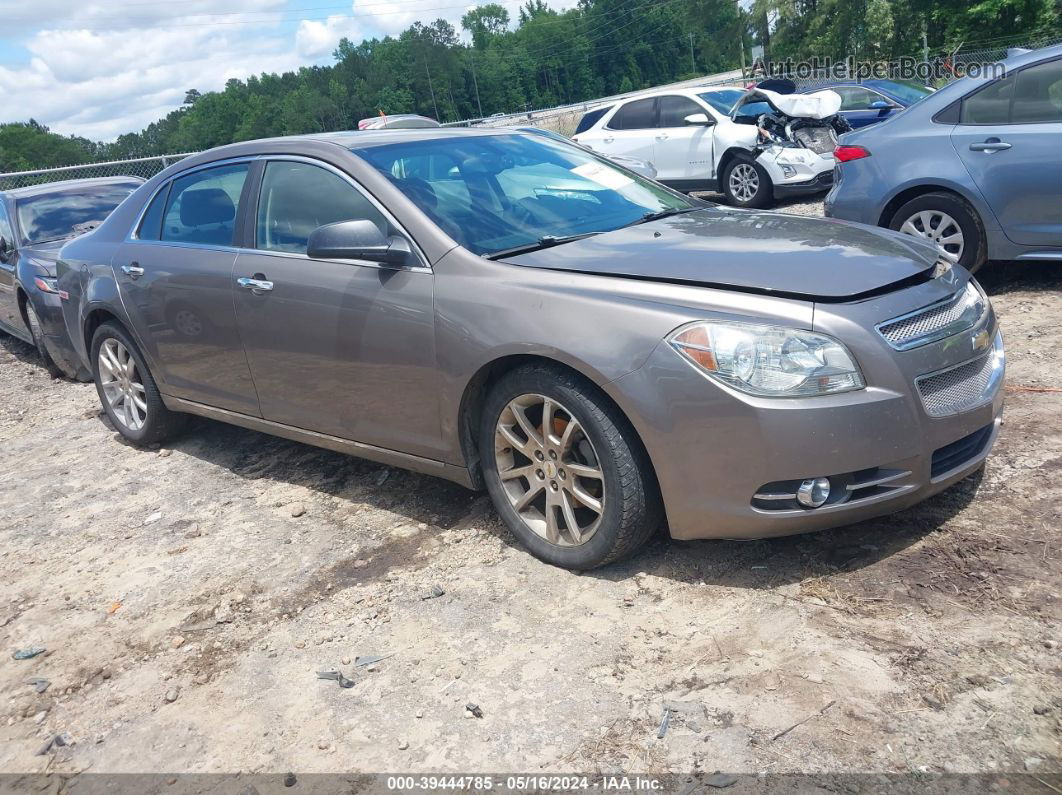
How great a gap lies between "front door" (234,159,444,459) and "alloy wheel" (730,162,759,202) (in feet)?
27.9

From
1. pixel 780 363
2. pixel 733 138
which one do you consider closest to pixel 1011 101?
pixel 780 363

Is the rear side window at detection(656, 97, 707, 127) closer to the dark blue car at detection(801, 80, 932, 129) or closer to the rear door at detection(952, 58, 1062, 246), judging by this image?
the dark blue car at detection(801, 80, 932, 129)

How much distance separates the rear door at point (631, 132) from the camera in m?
12.9

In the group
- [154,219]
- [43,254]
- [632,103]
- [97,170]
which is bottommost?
[43,254]

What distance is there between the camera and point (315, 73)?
86.9 metres

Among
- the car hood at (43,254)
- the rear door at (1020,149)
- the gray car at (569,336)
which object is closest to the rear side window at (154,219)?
the gray car at (569,336)

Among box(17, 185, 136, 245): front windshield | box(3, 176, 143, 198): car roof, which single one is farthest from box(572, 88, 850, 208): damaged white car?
box(17, 185, 136, 245): front windshield

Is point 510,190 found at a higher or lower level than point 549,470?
higher

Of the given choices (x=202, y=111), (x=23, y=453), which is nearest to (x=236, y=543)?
(x=23, y=453)

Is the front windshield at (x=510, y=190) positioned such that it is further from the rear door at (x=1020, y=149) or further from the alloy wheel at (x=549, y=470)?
the rear door at (x=1020, y=149)

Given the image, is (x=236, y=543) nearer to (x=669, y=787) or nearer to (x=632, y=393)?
(x=632, y=393)

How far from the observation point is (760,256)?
3.42 m

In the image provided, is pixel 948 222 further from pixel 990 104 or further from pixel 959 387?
pixel 959 387

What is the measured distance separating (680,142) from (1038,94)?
670 cm
